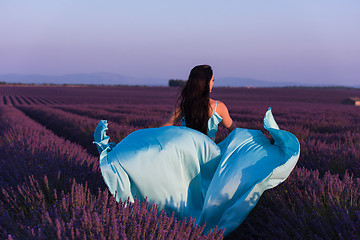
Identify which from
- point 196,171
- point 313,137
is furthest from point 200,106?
point 313,137

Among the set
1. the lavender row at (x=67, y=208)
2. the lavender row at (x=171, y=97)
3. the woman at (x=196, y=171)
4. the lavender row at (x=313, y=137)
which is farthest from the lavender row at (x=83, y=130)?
the lavender row at (x=171, y=97)

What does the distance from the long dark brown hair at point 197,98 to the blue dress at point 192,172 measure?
416 mm

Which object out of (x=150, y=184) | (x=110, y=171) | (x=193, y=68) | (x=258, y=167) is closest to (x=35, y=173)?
(x=110, y=171)

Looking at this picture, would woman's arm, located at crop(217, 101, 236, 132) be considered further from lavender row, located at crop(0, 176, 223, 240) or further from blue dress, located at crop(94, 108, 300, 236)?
lavender row, located at crop(0, 176, 223, 240)

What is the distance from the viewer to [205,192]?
2332mm

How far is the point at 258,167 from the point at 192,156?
0.45 meters

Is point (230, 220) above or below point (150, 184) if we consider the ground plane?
below

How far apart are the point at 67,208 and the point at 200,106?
1313 mm

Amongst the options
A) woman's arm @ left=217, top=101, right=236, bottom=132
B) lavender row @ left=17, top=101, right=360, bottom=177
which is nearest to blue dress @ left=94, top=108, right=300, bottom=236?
woman's arm @ left=217, top=101, right=236, bottom=132

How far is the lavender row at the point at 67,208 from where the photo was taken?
1.41 metres

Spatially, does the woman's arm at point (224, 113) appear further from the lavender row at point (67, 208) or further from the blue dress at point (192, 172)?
the lavender row at point (67, 208)

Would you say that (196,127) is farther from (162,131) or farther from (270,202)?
(270,202)

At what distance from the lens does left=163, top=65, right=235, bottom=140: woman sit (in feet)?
8.47

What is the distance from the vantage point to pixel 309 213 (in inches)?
80.1
